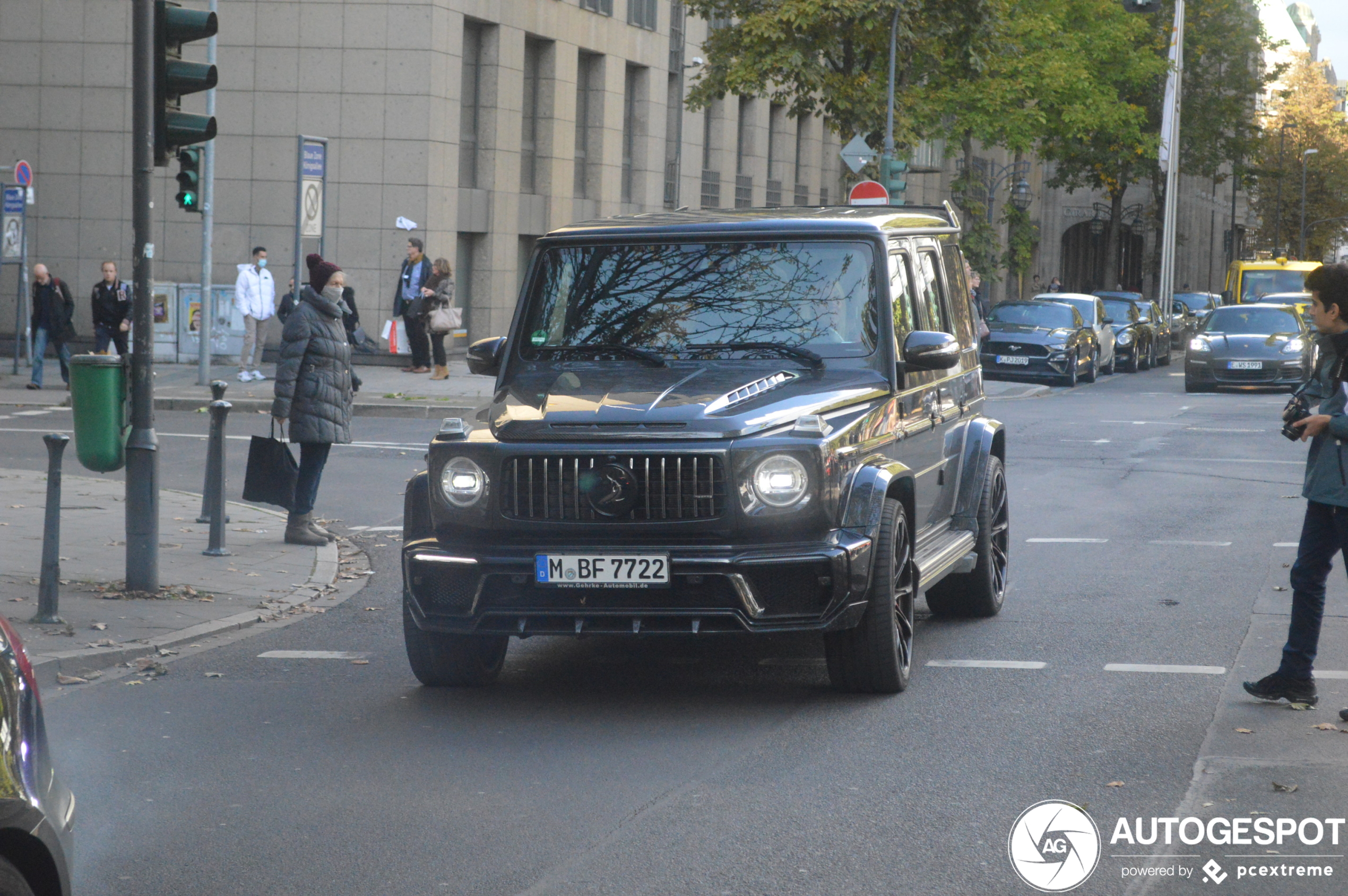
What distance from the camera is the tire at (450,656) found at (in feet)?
24.2

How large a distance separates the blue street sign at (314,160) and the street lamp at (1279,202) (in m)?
71.1

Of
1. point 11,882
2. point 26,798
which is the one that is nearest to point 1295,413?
point 26,798

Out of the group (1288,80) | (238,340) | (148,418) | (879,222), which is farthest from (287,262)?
(1288,80)

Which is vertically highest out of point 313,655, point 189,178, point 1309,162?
point 1309,162

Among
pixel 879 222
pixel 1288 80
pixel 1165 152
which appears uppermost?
pixel 1288 80

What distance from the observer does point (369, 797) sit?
5.80 m

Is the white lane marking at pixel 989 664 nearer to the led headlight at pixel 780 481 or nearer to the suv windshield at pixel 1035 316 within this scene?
the led headlight at pixel 780 481

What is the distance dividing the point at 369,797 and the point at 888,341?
3.16m

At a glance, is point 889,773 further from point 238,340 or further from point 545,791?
point 238,340

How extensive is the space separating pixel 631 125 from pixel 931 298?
99.5 feet

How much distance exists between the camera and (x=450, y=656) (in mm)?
7434

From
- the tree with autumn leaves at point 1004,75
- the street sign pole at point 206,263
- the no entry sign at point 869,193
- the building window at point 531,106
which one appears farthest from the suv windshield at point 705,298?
the building window at point 531,106

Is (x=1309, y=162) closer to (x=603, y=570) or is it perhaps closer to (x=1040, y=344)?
(x=1040, y=344)

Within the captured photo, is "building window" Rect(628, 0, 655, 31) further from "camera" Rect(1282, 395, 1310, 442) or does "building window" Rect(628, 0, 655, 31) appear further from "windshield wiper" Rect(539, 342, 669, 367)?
"camera" Rect(1282, 395, 1310, 442)
